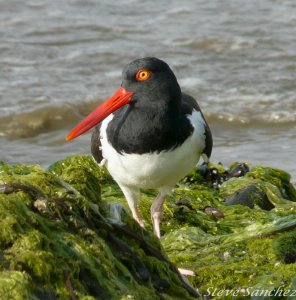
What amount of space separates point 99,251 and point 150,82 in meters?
2.24

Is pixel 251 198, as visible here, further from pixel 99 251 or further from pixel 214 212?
pixel 99 251

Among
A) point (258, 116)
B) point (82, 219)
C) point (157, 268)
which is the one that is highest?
point (82, 219)

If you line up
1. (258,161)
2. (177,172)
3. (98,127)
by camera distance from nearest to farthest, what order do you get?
1. (177,172)
2. (98,127)
3. (258,161)

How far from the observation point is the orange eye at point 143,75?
16.5 ft

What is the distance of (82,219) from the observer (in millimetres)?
3049

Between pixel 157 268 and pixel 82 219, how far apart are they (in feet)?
1.21

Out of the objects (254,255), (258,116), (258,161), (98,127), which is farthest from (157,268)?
(258,116)

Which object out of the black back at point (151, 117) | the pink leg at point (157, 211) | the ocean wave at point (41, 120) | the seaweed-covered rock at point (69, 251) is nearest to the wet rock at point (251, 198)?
the pink leg at point (157, 211)

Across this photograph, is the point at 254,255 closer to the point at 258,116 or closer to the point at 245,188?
the point at 245,188

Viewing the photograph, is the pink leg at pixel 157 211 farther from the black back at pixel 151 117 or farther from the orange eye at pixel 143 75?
the orange eye at pixel 143 75

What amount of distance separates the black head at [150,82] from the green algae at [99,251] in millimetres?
936

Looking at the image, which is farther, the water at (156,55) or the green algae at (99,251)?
the water at (156,55)

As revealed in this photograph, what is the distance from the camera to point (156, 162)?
16.0ft

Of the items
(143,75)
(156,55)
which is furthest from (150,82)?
(156,55)
